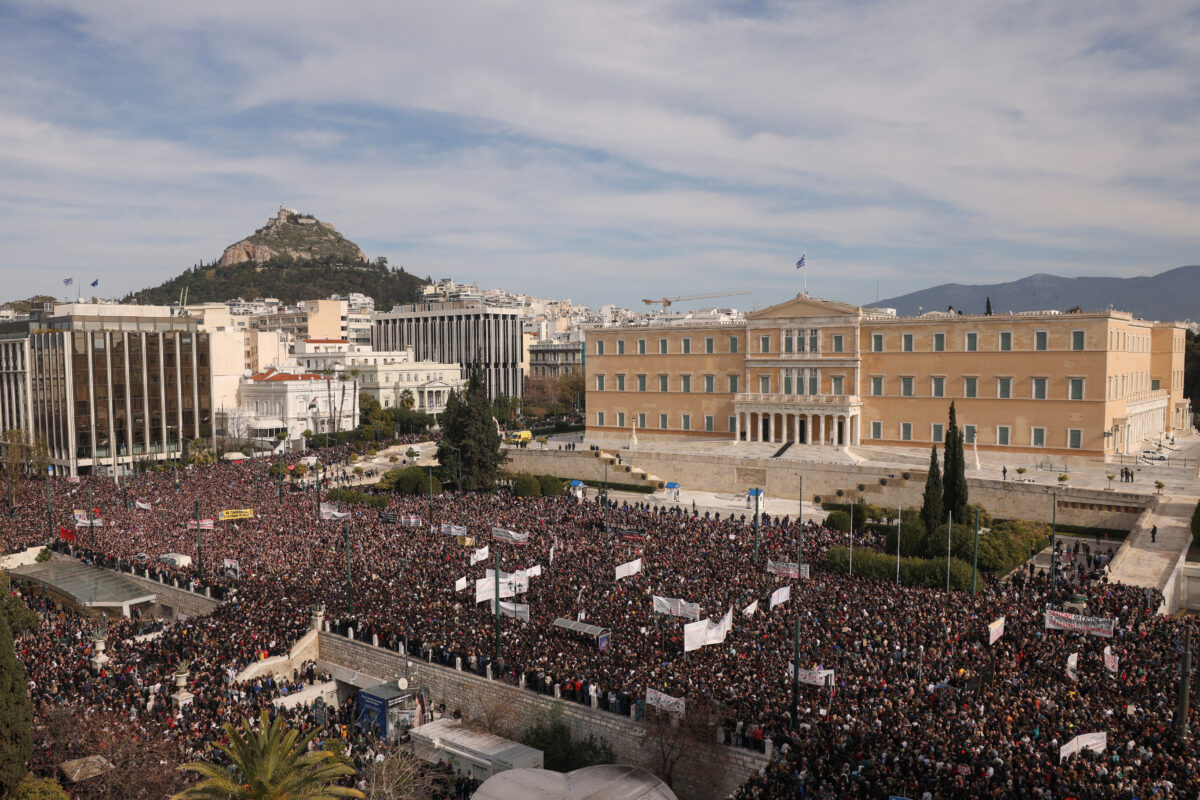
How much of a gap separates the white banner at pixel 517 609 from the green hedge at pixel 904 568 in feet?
38.7

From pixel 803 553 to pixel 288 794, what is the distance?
869 inches

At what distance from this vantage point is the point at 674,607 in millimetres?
24312

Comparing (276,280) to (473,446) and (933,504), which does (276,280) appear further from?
(933,504)

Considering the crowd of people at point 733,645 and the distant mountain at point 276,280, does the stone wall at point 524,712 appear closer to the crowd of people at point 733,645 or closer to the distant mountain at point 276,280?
the crowd of people at point 733,645

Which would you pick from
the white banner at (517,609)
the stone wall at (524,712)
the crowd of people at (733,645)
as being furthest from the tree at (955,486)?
the stone wall at (524,712)

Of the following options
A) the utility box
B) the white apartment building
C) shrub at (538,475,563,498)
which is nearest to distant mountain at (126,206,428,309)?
the white apartment building

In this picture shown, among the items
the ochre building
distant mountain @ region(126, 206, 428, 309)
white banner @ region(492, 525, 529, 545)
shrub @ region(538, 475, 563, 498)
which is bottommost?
shrub @ region(538, 475, 563, 498)

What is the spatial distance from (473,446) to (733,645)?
2987 centimetres

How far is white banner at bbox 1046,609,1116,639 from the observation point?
20.9m

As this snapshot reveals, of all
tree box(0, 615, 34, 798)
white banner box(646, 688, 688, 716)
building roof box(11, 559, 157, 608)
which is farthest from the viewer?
building roof box(11, 559, 157, 608)

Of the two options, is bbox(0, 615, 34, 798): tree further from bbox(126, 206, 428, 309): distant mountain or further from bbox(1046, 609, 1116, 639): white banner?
bbox(126, 206, 428, 309): distant mountain

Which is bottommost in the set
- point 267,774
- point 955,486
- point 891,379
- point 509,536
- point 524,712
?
point 524,712

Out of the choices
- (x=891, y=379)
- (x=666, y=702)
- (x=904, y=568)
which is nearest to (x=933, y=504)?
(x=904, y=568)

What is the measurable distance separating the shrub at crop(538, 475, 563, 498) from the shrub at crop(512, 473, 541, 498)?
0.61 metres
